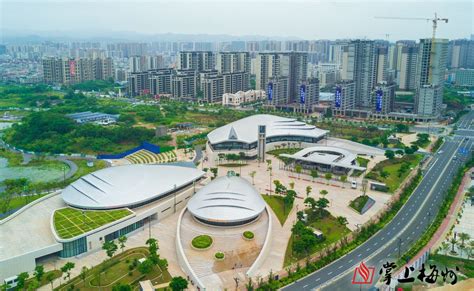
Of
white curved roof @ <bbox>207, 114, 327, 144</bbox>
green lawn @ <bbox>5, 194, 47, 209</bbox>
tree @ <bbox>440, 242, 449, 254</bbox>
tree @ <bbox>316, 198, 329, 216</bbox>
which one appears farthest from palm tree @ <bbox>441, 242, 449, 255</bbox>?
green lawn @ <bbox>5, 194, 47, 209</bbox>

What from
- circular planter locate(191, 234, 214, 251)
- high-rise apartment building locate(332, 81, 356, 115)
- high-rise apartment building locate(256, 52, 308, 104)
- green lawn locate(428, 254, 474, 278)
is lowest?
green lawn locate(428, 254, 474, 278)

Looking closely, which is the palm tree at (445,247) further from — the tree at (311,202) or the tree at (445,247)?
the tree at (311,202)

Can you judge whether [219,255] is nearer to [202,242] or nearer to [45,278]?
[202,242]

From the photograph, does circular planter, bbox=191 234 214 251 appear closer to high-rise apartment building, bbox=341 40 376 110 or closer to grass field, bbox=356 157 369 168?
grass field, bbox=356 157 369 168

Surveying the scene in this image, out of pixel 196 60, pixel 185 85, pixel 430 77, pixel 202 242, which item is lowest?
pixel 202 242

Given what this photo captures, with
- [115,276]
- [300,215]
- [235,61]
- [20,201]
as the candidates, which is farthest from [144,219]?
[235,61]

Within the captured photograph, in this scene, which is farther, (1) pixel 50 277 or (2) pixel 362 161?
(2) pixel 362 161

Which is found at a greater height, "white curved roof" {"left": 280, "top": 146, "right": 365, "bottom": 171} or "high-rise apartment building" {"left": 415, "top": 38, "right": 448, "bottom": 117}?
"high-rise apartment building" {"left": 415, "top": 38, "right": 448, "bottom": 117}

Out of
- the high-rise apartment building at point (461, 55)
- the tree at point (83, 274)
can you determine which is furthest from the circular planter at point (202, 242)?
the high-rise apartment building at point (461, 55)
